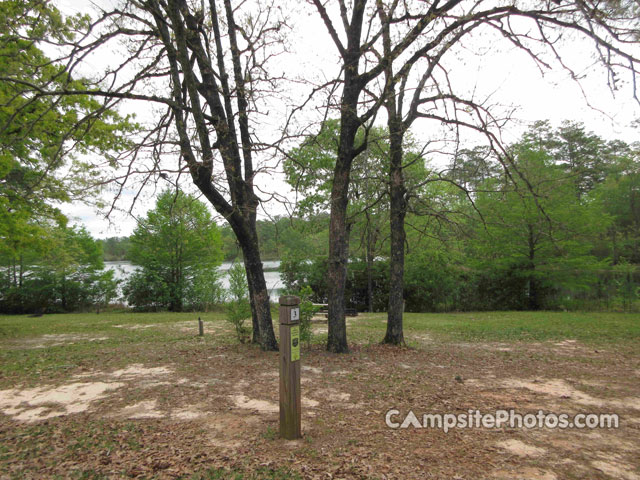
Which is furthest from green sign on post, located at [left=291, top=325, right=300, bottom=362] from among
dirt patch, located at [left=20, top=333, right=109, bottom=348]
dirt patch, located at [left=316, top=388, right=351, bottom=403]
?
dirt patch, located at [left=20, top=333, right=109, bottom=348]

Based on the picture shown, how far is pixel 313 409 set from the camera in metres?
4.12

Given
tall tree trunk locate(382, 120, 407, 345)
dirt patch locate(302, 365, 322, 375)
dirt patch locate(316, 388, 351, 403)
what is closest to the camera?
dirt patch locate(316, 388, 351, 403)

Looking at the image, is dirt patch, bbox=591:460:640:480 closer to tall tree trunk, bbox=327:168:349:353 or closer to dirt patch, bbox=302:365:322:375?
dirt patch, bbox=302:365:322:375

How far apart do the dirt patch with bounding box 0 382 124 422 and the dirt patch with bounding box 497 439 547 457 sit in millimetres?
4260

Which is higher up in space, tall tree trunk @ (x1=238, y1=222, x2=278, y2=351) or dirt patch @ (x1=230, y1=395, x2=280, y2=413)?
tall tree trunk @ (x1=238, y1=222, x2=278, y2=351)

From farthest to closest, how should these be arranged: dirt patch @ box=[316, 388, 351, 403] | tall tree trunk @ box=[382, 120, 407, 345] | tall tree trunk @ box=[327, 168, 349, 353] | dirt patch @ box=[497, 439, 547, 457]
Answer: tall tree trunk @ box=[382, 120, 407, 345], tall tree trunk @ box=[327, 168, 349, 353], dirt patch @ box=[316, 388, 351, 403], dirt patch @ box=[497, 439, 547, 457]

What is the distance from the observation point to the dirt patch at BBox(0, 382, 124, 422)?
13.4 feet

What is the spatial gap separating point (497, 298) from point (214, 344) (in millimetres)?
15937

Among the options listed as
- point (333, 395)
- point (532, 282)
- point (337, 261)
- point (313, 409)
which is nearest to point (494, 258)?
point (532, 282)

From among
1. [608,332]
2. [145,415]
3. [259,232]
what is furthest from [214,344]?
[608,332]

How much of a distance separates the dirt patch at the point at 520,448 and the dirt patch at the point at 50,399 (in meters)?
4.26

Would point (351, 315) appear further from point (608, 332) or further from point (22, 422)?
point (22, 422)

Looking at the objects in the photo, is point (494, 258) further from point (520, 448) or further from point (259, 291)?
point (520, 448)

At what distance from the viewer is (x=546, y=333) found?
10.1 meters
